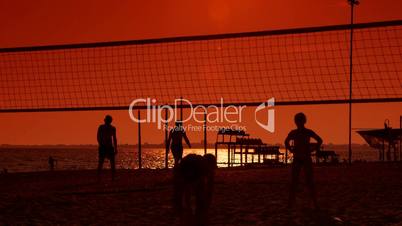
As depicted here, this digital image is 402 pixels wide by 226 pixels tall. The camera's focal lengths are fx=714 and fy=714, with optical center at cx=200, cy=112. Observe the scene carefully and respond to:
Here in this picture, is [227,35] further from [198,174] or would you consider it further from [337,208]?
[198,174]

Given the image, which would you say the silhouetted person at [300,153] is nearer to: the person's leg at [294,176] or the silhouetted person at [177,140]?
the person's leg at [294,176]

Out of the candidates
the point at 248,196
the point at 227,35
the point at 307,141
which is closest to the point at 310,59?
the point at 227,35

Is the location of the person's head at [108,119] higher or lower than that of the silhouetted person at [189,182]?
higher

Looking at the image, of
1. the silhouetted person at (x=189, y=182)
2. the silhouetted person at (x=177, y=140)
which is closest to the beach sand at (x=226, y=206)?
the silhouetted person at (x=177, y=140)

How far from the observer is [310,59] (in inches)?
608

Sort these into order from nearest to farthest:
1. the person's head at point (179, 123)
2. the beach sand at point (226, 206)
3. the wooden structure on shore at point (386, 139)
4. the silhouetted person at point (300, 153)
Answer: the beach sand at point (226, 206) → the silhouetted person at point (300, 153) → the person's head at point (179, 123) → the wooden structure on shore at point (386, 139)

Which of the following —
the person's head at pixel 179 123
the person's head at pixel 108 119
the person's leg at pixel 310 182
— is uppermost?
the person's head at pixel 108 119

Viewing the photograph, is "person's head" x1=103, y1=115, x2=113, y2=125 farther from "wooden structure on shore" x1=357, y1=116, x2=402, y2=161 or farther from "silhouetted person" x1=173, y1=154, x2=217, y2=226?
"wooden structure on shore" x1=357, y1=116, x2=402, y2=161

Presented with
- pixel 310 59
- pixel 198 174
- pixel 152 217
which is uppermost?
pixel 310 59

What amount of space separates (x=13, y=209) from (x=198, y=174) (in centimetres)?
407

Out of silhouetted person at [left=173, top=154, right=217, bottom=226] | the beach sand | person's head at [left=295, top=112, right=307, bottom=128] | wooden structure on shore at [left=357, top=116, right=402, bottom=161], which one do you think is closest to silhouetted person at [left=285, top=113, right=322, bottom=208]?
person's head at [left=295, top=112, right=307, bottom=128]

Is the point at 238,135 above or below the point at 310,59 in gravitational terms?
below

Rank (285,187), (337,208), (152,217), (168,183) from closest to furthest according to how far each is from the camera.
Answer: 1. (152,217)
2. (337,208)
3. (285,187)
4. (168,183)

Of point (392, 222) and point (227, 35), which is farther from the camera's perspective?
point (227, 35)
